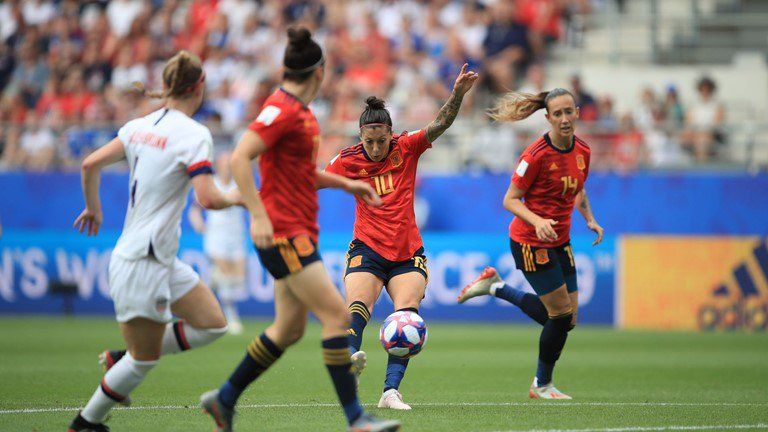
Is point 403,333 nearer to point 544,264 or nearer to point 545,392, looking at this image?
point 544,264

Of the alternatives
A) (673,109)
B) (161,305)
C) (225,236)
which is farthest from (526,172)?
(673,109)

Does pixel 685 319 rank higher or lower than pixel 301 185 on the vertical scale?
lower

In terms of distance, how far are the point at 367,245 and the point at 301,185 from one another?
8.15ft

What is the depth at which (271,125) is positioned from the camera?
6.85 m

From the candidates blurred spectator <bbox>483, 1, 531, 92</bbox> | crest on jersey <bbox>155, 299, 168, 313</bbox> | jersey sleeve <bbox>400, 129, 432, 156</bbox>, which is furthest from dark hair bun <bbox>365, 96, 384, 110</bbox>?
blurred spectator <bbox>483, 1, 531, 92</bbox>

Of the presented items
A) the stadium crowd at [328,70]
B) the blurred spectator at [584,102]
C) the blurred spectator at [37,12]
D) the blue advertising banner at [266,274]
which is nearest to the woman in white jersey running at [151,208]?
the blue advertising banner at [266,274]

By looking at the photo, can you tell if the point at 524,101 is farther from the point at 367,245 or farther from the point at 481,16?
the point at 481,16

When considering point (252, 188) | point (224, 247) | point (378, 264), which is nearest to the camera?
point (252, 188)

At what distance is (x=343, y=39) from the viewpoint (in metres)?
24.0

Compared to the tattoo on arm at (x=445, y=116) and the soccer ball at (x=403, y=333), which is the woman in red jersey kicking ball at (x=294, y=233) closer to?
the soccer ball at (x=403, y=333)

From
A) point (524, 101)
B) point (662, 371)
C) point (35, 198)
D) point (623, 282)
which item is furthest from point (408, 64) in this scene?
point (524, 101)

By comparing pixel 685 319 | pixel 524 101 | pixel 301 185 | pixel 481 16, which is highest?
pixel 481 16

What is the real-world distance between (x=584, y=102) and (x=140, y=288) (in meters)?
15.1

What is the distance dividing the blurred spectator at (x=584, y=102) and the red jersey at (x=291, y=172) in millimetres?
14076
